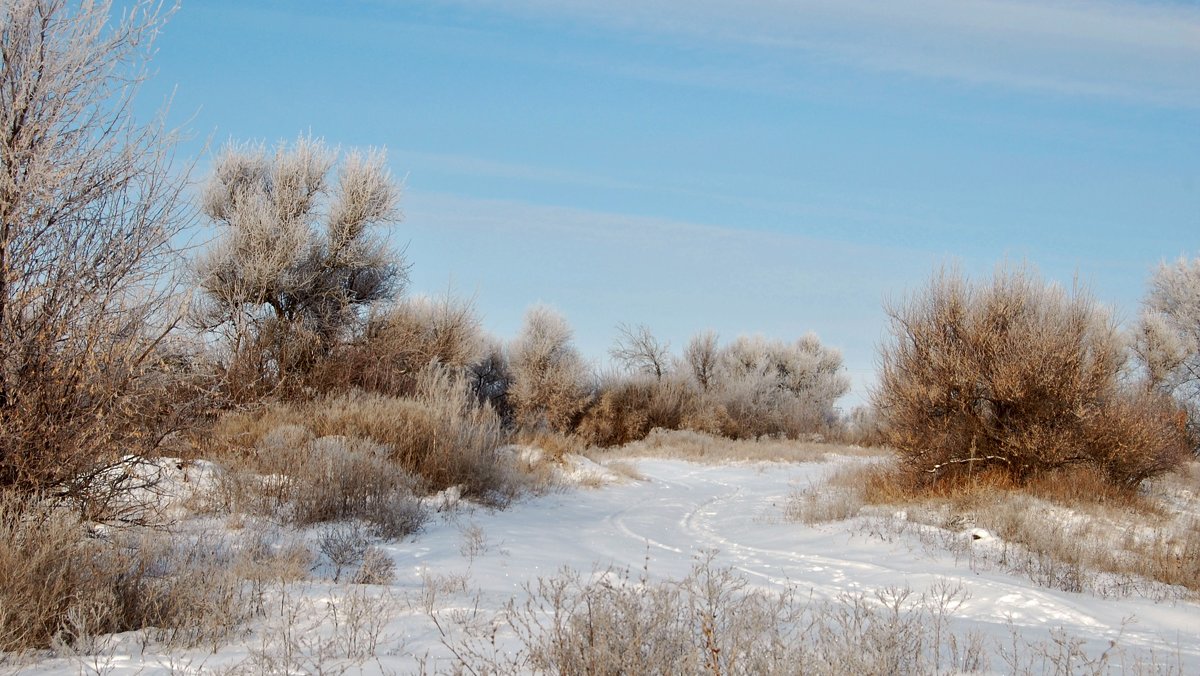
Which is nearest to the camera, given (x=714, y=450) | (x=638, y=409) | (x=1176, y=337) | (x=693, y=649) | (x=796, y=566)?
(x=693, y=649)

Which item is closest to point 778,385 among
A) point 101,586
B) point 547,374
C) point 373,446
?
point 547,374

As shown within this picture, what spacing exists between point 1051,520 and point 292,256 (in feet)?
53.2

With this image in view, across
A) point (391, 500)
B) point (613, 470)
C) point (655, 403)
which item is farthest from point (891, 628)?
point (655, 403)

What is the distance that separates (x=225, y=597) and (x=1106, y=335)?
13.7 m

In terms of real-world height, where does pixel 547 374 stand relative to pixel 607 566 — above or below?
above

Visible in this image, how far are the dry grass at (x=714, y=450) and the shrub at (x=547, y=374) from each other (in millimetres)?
4035

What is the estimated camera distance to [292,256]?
62.2 ft

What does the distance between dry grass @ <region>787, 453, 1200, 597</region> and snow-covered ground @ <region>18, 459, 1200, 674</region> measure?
40cm

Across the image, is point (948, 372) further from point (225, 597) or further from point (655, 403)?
point (655, 403)

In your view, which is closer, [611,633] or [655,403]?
[611,633]

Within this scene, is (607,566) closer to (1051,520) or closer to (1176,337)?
(1051,520)

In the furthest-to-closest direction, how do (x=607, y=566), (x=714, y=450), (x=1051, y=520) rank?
(x=714, y=450)
(x=1051, y=520)
(x=607, y=566)

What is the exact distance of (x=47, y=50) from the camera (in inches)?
258

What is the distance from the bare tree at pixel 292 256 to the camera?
18000 millimetres
